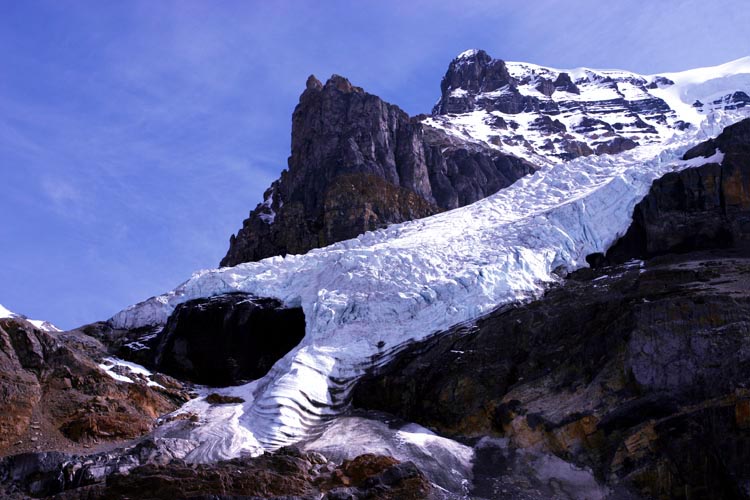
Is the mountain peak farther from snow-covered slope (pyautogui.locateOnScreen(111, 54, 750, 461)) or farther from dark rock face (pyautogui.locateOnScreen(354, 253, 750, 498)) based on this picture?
dark rock face (pyautogui.locateOnScreen(354, 253, 750, 498))

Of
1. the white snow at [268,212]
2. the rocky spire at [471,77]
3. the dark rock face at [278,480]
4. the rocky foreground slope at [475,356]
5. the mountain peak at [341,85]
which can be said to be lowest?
the dark rock face at [278,480]

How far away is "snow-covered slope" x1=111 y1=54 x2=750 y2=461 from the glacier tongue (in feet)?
0.23

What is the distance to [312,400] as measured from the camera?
34.7 meters


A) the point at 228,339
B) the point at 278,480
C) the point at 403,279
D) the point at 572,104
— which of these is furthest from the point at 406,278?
the point at 572,104

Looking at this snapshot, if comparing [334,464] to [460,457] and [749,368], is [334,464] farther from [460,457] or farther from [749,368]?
[749,368]

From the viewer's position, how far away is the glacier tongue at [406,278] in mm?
34750

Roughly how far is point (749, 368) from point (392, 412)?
14327 millimetres

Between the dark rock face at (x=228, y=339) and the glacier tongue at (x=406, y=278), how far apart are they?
4.32 feet

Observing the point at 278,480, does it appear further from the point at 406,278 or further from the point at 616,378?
the point at 406,278

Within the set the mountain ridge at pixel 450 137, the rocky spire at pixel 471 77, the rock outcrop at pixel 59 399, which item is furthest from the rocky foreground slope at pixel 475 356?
the rocky spire at pixel 471 77

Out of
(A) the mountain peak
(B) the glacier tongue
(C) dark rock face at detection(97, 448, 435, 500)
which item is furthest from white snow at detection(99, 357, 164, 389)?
(A) the mountain peak

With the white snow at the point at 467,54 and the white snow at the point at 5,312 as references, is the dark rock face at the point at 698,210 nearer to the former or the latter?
the white snow at the point at 5,312

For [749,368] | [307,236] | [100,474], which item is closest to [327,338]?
[100,474]

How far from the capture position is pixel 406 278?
42656 millimetres
